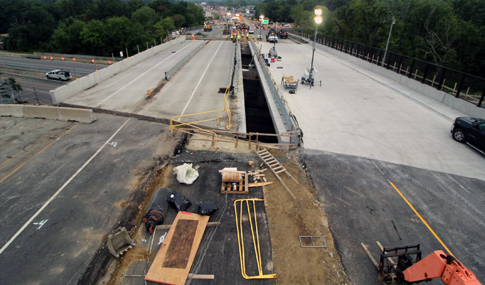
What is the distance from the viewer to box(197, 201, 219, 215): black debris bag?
10.2 meters

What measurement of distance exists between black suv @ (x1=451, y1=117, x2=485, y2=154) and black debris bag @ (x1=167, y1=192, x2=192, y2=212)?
15.5m

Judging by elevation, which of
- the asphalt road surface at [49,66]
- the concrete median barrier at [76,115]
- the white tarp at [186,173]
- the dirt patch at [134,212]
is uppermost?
the concrete median barrier at [76,115]

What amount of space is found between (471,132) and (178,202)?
16095 millimetres

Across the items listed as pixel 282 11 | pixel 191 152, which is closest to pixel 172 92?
pixel 191 152

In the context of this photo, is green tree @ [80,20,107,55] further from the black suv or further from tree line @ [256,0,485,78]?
the black suv

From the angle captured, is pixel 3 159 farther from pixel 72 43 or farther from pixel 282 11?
pixel 282 11

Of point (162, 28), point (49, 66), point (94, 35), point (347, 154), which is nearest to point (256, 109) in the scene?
point (347, 154)

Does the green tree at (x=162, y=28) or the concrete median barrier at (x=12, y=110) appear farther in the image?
the green tree at (x=162, y=28)

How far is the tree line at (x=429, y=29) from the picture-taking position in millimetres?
54125

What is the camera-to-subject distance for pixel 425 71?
75.7 feet

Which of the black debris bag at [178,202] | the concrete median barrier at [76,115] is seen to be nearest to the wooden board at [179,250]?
the black debris bag at [178,202]

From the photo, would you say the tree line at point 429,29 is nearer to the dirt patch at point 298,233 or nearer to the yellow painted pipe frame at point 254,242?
the dirt patch at point 298,233

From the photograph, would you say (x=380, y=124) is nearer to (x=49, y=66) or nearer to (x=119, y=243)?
(x=119, y=243)

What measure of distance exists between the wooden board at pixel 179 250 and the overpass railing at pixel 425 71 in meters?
19.9
